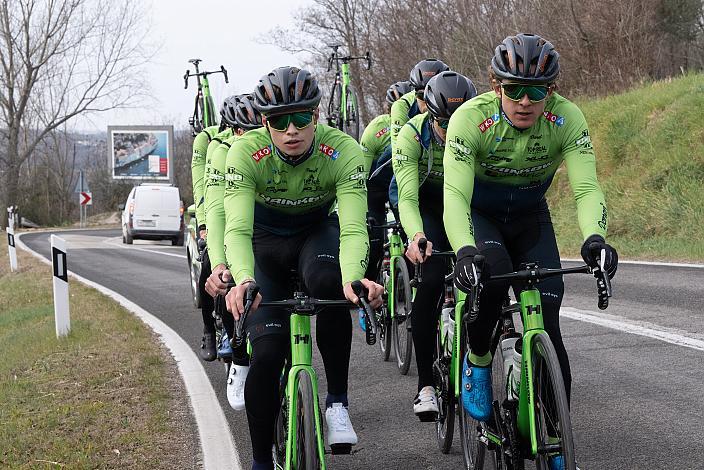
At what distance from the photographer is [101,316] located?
12.2m

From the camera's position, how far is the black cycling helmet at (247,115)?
719 centimetres

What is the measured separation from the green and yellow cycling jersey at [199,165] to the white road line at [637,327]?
3.64 m

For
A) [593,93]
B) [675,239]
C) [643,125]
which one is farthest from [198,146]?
[593,93]

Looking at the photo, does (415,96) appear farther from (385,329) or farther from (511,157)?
(511,157)

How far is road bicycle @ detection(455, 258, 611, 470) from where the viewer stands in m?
3.83

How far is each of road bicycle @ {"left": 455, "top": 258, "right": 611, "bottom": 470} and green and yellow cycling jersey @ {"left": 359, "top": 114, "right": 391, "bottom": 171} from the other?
4.66 metres

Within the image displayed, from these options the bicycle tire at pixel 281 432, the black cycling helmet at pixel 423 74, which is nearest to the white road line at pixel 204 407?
the bicycle tire at pixel 281 432

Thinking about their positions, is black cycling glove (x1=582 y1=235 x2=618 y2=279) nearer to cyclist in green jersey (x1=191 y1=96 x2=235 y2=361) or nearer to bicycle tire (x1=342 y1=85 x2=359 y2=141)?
cyclist in green jersey (x1=191 y1=96 x2=235 y2=361)

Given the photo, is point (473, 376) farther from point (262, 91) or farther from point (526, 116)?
point (262, 91)

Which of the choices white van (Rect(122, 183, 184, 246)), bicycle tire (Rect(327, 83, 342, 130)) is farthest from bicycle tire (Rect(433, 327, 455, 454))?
white van (Rect(122, 183, 184, 246))

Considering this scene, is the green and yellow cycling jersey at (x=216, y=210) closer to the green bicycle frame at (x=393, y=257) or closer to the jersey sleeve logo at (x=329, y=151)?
the jersey sleeve logo at (x=329, y=151)

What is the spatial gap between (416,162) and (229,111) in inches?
88.7

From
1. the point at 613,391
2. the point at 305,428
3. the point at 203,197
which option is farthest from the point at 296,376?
the point at 203,197

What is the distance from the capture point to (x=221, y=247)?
5.05 metres
